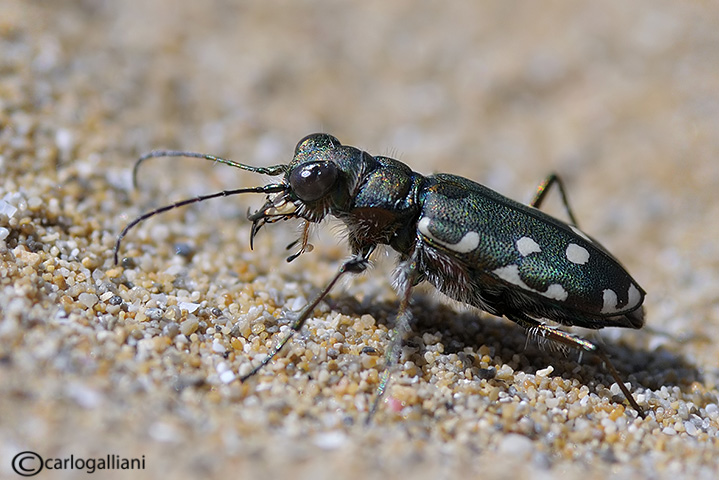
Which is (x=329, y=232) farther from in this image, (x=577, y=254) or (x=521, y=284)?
(x=577, y=254)

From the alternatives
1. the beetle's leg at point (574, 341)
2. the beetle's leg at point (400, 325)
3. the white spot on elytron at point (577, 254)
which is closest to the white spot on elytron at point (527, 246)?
the white spot on elytron at point (577, 254)

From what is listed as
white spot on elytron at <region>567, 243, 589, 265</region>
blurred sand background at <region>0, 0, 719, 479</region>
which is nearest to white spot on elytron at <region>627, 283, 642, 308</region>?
white spot on elytron at <region>567, 243, 589, 265</region>

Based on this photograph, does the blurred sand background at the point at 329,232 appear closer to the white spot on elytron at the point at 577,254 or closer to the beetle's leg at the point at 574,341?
the beetle's leg at the point at 574,341

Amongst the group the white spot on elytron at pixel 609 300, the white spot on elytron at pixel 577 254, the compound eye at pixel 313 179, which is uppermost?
the compound eye at pixel 313 179

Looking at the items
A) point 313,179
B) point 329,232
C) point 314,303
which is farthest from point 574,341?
point 329,232

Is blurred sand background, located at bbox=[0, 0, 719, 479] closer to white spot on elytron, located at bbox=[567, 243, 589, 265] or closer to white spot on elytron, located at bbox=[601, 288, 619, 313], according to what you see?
white spot on elytron, located at bbox=[601, 288, 619, 313]

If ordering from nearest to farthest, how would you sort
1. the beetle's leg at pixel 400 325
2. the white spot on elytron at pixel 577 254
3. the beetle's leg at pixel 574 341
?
the beetle's leg at pixel 400 325 → the beetle's leg at pixel 574 341 → the white spot on elytron at pixel 577 254

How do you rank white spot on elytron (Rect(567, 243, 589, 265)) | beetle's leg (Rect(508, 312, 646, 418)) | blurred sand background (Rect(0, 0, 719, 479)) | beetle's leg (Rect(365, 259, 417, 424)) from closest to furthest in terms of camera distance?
blurred sand background (Rect(0, 0, 719, 479)) → beetle's leg (Rect(365, 259, 417, 424)) → beetle's leg (Rect(508, 312, 646, 418)) → white spot on elytron (Rect(567, 243, 589, 265))
